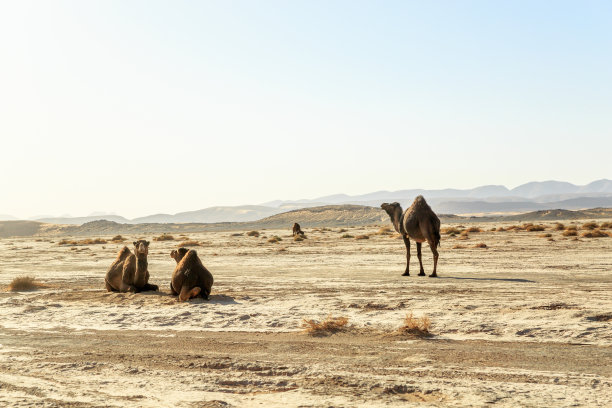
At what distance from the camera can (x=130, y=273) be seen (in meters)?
14.3

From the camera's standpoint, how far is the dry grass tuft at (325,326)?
9633mm

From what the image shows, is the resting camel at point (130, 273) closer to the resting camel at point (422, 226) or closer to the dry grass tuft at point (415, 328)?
the dry grass tuft at point (415, 328)

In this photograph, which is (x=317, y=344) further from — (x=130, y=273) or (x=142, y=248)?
(x=130, y=273)

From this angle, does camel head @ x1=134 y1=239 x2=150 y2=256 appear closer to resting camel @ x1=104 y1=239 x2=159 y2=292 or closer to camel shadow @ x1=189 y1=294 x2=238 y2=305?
resting camel @ x1=104 y1=239 x2=159 y2=292

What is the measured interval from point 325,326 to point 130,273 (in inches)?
257

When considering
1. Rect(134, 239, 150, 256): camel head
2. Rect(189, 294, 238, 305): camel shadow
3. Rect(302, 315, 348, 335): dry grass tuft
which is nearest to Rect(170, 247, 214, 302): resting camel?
Rect(189, 294, 238, 305): camel shadow

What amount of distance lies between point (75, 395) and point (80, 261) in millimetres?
22184

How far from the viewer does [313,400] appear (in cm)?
621

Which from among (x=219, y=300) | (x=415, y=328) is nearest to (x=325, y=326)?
(x=415, y=328)

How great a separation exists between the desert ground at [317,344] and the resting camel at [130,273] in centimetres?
40

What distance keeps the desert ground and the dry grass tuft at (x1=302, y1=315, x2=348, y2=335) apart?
0.12 m

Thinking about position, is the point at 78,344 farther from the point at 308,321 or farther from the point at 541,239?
the point at 541,239

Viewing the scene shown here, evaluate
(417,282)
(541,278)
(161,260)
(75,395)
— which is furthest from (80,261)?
(75,395)

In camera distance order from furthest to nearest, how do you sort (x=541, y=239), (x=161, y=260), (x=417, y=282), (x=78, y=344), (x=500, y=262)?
(x=541, y=239) → (x=161, y=260) → (x=500, y=262) → (x=417, y=282) → (x=78, y=344)
